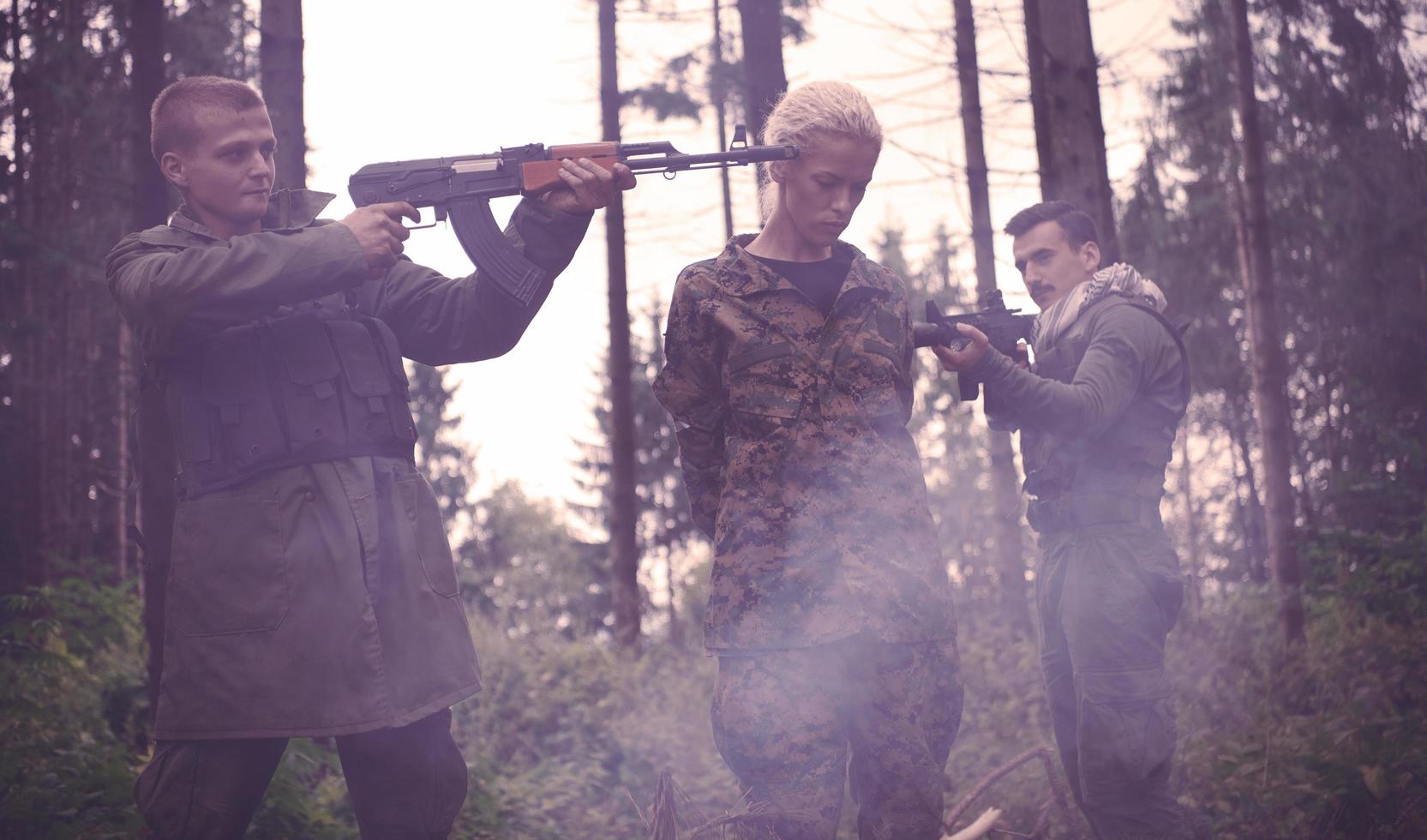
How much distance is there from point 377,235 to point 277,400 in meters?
0.51

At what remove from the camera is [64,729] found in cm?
612

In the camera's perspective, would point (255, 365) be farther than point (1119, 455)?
No

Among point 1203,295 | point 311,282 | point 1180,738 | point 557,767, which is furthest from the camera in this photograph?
point 1203,295

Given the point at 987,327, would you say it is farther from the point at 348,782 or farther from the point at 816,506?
the point at 348,782

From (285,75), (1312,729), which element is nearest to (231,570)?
(285,75)

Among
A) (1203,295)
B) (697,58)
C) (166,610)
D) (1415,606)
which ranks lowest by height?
(1415,606)

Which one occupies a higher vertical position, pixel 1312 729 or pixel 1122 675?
pixel 1122 675

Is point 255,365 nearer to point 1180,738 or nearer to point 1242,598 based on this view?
point 1180,738

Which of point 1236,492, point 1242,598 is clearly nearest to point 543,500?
point 1236,492

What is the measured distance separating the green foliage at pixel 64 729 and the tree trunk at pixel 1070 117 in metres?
5.56

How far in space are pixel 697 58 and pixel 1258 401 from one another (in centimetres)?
907

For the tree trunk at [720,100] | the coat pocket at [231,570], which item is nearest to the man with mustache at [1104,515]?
the coat pocket at [231,570]

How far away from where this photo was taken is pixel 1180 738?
6.71 metres

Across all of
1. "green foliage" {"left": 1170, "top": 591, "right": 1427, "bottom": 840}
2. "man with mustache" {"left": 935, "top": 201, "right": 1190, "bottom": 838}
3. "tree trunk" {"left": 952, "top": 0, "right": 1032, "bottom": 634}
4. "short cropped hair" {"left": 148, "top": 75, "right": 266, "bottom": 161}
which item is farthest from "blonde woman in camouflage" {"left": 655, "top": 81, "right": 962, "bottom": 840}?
"tree trunk" {"left": 952, "top": 0, "right": 1032, "bottom": 634}
